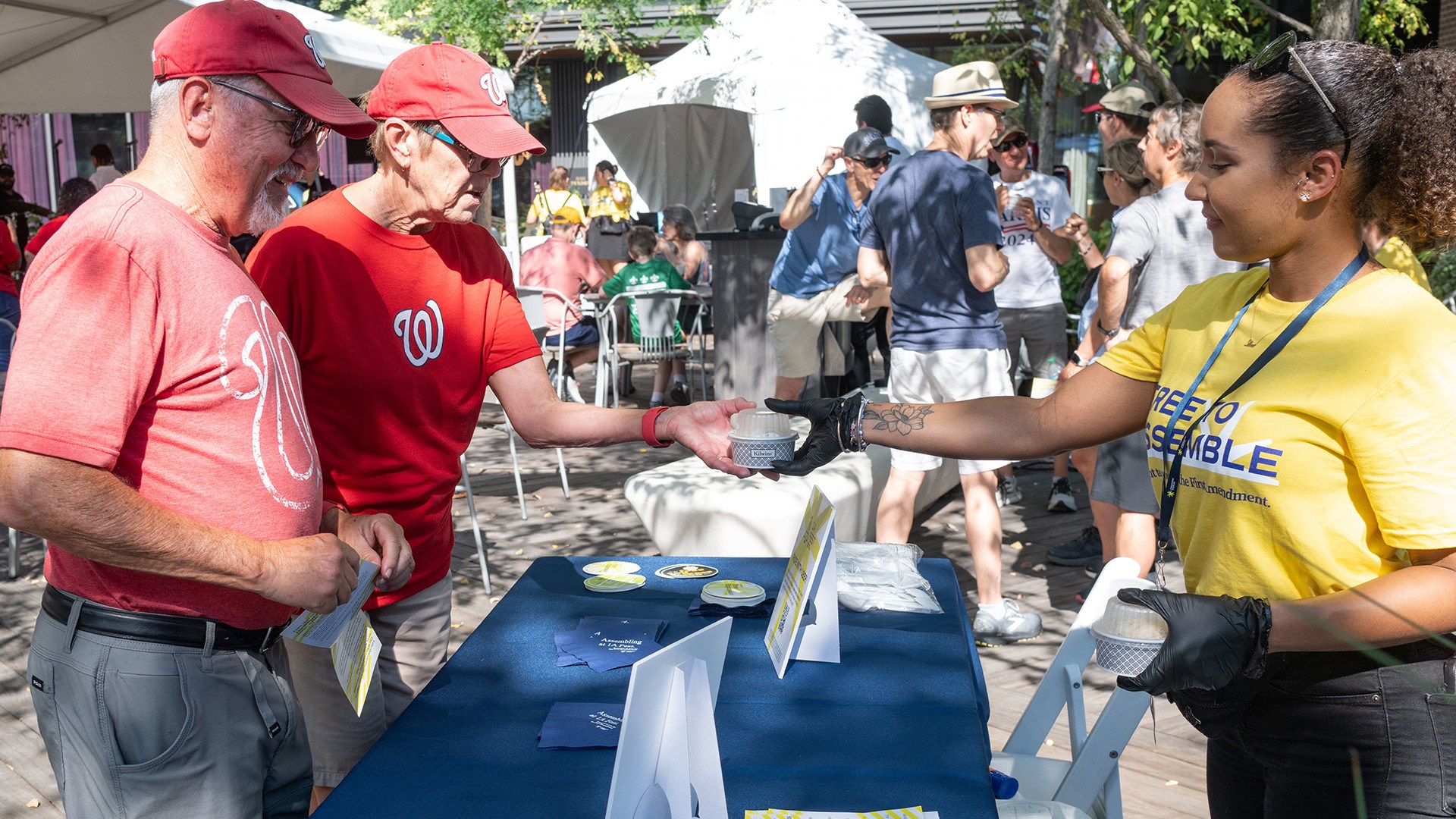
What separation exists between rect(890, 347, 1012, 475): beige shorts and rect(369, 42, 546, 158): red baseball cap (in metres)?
2.47

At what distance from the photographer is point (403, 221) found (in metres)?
2.40

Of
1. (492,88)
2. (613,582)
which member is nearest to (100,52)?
(492,88)

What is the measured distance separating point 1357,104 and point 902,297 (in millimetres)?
2994

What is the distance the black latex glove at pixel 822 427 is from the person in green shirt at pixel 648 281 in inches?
241

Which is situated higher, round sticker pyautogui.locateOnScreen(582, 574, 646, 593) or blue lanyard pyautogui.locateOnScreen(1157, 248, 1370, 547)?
blue lanyard pyautogui.locateOnScreen(1157, 248, 1370, 547)

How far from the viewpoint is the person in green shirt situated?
880cm

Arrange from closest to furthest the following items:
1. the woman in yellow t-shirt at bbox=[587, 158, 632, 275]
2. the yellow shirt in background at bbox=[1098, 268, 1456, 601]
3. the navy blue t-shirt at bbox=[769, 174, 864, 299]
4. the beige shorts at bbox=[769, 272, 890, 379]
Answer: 1. the yellow shirt in background at bbox=[1098, 268, 1456, 601]
2. the navy blue t-shirt at bbox=[769, 174, 864, 299]
3. the beige shorts at bbox=[769, 272, 890, 379]
4. the woman in yellow t-shirt at bbox=[587, 158, 632, 275]

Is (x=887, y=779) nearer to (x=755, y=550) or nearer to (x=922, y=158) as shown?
(x=755, y=550)

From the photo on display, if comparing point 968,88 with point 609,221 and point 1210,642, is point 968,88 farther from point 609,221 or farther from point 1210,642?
point 609,221

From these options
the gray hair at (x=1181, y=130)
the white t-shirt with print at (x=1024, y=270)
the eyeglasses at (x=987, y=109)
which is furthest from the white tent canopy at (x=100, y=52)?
the gray hair at (x=1181, y=130)

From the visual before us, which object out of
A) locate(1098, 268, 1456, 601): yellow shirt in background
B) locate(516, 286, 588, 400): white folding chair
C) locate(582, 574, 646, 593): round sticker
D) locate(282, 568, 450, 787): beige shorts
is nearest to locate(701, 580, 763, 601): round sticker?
locate(582, 574, 646, 593): round sticker

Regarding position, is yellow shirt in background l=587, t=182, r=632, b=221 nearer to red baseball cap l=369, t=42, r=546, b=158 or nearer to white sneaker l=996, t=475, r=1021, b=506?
white sneaker l=996, t=475, r=1021, b=506

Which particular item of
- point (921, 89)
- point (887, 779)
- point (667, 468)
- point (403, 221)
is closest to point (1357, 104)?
point (887, 779)

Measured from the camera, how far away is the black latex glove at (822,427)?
2.38 metres
